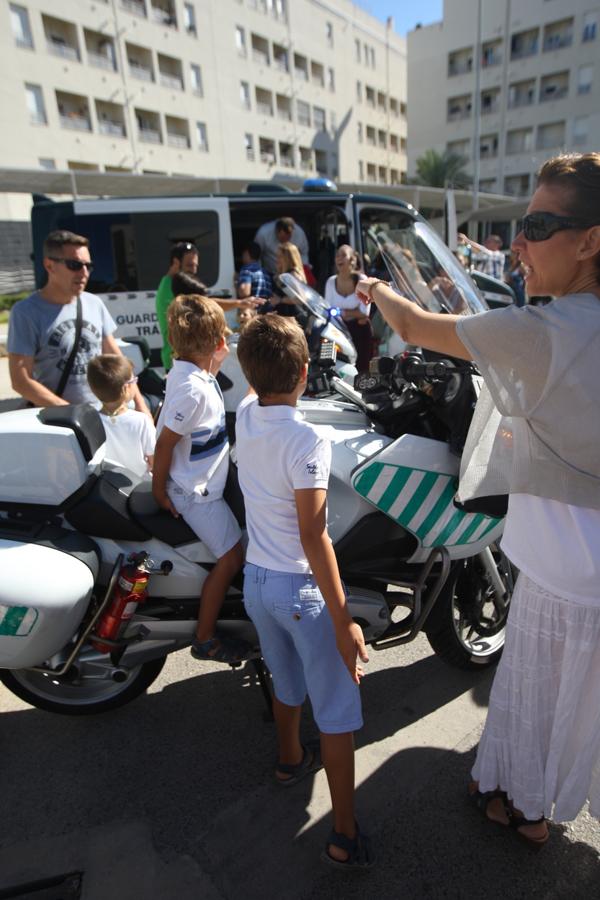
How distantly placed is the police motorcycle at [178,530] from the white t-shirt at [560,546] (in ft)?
1.79

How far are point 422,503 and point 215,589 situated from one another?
0.80 metres

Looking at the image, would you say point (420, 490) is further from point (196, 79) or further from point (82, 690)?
point (196, 79)

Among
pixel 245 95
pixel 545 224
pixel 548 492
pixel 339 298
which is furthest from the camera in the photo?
pixel 245 95

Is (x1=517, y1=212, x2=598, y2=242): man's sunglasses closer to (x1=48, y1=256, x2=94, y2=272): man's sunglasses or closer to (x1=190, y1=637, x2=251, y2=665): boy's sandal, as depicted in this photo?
(x1=190, y1=637, x2=251, y2=665): boy's sandal

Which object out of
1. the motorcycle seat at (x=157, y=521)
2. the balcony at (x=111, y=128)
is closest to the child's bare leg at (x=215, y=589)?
the motorcycle seat at (x=157, y=521)

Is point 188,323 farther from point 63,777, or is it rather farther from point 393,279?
point 63,777

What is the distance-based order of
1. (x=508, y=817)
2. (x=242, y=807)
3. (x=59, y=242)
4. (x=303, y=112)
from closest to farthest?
(x=508, y=817)
(x=242, y=807)
(x=59, y=242)
(x=303, y=112)

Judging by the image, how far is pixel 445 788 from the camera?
196cm

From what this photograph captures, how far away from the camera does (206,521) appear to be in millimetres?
2055

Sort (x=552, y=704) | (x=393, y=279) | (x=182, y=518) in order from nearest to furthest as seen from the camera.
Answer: (x=552, y=704) → (x=182, y=518) → (x=393, y=279)

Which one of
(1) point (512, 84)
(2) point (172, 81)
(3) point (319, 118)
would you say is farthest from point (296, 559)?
(1) point (512, 84)

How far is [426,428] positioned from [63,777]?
1.85 m

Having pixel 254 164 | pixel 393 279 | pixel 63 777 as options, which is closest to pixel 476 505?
pixel 393 279

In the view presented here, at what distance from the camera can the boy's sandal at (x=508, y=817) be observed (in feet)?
5.64
